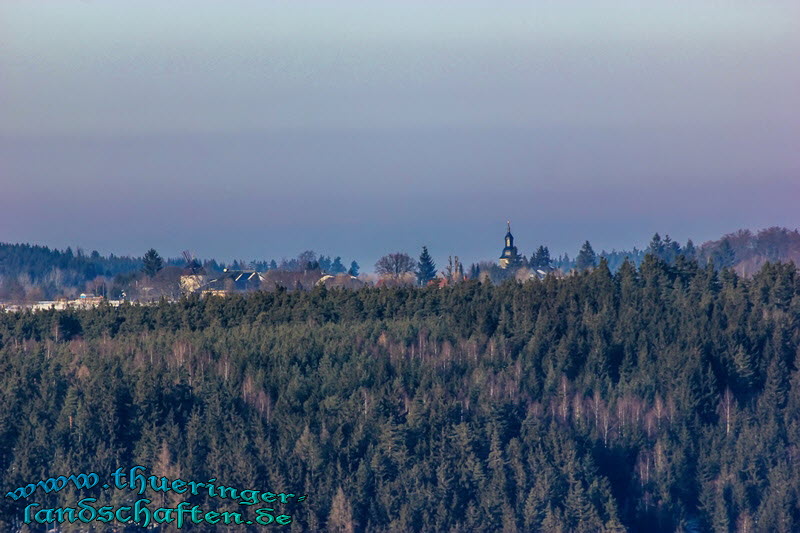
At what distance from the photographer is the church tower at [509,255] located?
159125 millimetres

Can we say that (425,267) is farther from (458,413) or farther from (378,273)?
(458,413)

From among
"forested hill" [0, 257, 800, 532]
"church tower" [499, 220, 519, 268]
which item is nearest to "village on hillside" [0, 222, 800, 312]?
"church tower" [499, 220, 519, 268]

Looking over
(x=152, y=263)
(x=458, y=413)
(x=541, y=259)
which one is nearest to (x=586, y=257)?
(x=541, y=259)

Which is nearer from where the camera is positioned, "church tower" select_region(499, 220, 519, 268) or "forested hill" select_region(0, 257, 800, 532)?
"forested hill" select_region(0, 257, 800, 532)

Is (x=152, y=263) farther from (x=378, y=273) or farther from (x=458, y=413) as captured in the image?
(x=458, y=413)

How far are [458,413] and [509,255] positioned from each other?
109048mm

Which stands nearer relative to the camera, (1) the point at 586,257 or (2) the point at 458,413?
(2) the point at 458,413

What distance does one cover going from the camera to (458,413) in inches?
2174

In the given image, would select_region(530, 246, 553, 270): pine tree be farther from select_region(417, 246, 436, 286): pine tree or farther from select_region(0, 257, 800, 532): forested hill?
select_region(0, 257, 800, 532): forested hill

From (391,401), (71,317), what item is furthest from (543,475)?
(71,317)

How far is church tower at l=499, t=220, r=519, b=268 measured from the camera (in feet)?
522

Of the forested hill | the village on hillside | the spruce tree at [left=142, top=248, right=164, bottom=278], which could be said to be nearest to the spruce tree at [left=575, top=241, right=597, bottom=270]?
the village on hillside

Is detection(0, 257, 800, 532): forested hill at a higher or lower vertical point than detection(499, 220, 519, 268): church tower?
lower

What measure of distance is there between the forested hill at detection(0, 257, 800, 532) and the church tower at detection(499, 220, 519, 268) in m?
85.7
